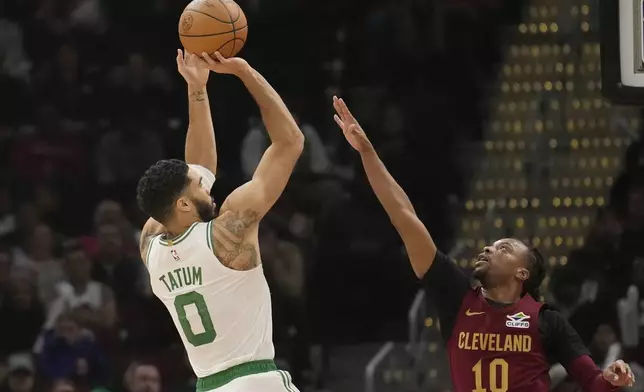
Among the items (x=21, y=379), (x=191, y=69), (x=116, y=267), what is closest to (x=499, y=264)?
(x=191, y=69)

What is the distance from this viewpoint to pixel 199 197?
421 centimetres

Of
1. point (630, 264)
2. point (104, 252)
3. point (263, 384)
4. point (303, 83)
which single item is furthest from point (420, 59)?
point (263, 384)

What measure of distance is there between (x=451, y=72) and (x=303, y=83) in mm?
1175

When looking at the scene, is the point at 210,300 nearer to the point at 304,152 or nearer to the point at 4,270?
the point at 304,152

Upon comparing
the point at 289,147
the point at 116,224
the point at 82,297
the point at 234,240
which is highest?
the point at 289,147

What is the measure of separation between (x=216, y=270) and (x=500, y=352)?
1.40 metres

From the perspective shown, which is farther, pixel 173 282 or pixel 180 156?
pixel 180 156

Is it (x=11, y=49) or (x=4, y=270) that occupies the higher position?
(x=11, y=49)

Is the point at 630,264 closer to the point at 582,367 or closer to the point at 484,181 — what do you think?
the point at 484,181

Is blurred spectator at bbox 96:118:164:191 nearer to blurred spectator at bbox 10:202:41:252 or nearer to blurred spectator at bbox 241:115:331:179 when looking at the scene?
blurred spectator at bbox 10:202:41:252

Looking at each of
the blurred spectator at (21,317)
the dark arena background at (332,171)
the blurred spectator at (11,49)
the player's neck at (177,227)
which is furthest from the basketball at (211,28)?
the blurred spectator at (11,49)

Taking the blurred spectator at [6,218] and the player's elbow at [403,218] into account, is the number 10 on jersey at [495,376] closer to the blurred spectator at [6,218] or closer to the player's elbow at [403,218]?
the player's elbow at [403,218]

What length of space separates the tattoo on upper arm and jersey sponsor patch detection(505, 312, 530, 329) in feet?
4.27

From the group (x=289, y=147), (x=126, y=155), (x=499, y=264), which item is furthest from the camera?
(x=126, y=155)
